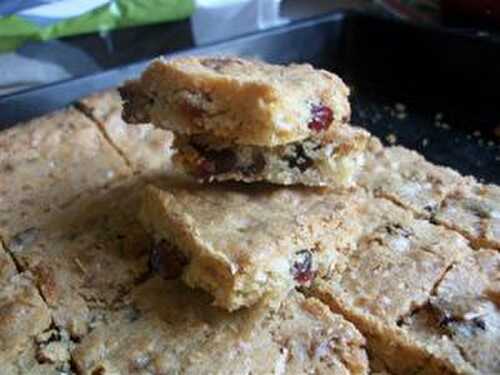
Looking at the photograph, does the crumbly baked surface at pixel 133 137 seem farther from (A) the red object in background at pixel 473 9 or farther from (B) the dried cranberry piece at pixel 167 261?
(A) the red object in background at pixel 473 9

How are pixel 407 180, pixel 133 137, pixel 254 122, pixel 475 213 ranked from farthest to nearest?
pixel 133 137 < pixel 407 180 < pixel 475 213 < pixel 254 122

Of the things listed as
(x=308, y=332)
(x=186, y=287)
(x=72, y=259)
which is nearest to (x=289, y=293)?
(x=308, y=332)

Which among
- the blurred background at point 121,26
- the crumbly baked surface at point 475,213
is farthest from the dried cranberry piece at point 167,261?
the blurred background at point 121,26

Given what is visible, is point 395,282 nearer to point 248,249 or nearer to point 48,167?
point 248,249

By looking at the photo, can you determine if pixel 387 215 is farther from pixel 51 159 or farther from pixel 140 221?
pixel 51 159

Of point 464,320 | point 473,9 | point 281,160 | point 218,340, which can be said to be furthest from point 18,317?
point 473,9

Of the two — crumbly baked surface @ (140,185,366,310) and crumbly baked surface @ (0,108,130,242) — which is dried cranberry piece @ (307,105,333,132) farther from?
crumbly baked surface @ (0,108,130,242)

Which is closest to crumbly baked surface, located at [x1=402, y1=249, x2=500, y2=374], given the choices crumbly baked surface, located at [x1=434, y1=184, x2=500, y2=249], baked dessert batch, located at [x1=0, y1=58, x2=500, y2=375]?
baked dessert batch, located at [x1=0, y1=58, x2=500, y2=375]
